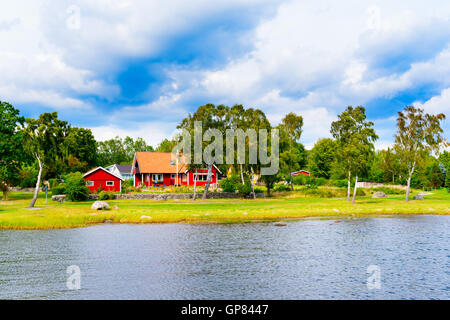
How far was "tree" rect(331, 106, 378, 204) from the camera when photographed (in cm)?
5425

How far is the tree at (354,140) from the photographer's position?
5425 centimetres

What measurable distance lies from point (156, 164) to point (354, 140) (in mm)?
51062

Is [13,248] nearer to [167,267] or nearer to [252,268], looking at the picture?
[167,267]

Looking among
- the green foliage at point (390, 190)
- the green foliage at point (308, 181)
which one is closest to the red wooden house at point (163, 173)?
the green foliage at point (308, 181)

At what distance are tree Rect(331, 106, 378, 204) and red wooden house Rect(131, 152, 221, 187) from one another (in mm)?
38136

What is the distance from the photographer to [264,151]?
6600 cm

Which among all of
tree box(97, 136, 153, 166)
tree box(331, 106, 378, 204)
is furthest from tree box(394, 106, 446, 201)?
tree box(97, 136, 153, 166)

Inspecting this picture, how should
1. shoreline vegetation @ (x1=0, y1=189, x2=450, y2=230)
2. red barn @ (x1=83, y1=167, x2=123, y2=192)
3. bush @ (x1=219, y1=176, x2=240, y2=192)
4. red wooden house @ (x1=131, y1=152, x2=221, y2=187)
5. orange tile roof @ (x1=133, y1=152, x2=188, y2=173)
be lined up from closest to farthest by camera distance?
shoreline vegetation @ (x1=0, y1=189, x2=450, y2=230), bush @ (x1=219, y1=176, x2=240, y2=192), red barn @ (x1=83, y1=167, x2=123, y2=192), red wooden house @ (x1=131, y1=152, x2=221, y2=187), orange tile roof @ (x1=133, y1=152, x2=188, y2=173)

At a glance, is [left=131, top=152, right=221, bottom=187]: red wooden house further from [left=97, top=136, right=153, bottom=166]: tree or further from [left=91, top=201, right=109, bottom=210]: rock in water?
[left=97, top=136, right=153, bottom=166]: tree

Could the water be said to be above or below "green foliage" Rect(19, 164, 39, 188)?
below

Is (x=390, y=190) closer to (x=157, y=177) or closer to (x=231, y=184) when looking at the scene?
(x=231, y=184)

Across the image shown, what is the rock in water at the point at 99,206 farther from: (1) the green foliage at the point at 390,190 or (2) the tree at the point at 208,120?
(1) the green foliage at the point at 390,190
